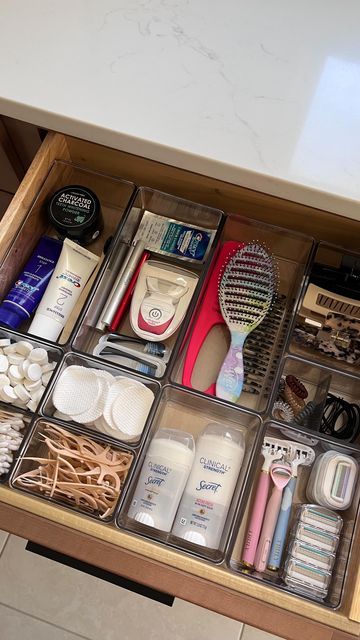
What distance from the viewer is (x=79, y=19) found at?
0.78 meters

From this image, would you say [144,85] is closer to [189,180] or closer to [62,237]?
[189,180]

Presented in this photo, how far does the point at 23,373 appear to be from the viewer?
782 millimetres

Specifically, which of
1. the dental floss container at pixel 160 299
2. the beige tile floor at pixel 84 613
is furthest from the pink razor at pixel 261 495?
the beige tile floor at pixel 84 613

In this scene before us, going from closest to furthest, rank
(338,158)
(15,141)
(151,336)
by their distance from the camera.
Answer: (338,158)
(151,336)
(15,141)

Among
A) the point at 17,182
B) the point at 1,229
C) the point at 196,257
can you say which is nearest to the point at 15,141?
the point at 17,182

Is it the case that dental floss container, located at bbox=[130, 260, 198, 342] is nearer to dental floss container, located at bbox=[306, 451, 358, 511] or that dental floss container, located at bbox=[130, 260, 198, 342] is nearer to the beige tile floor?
dental floss container, located at bbox=[306, 451, 358, 511]

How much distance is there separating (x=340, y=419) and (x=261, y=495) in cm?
17

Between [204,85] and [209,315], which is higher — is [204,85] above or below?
above

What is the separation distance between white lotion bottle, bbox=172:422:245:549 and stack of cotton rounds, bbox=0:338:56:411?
0.76 ft

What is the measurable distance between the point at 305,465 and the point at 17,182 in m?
0.69

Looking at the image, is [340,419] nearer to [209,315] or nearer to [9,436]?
[209,315]

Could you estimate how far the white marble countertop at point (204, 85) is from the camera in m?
0.72

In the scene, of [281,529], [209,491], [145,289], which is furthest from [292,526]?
[145,289]

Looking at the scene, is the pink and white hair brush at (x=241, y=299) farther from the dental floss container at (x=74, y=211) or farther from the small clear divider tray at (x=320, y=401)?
the dental floss container at (x=74, y=211)
